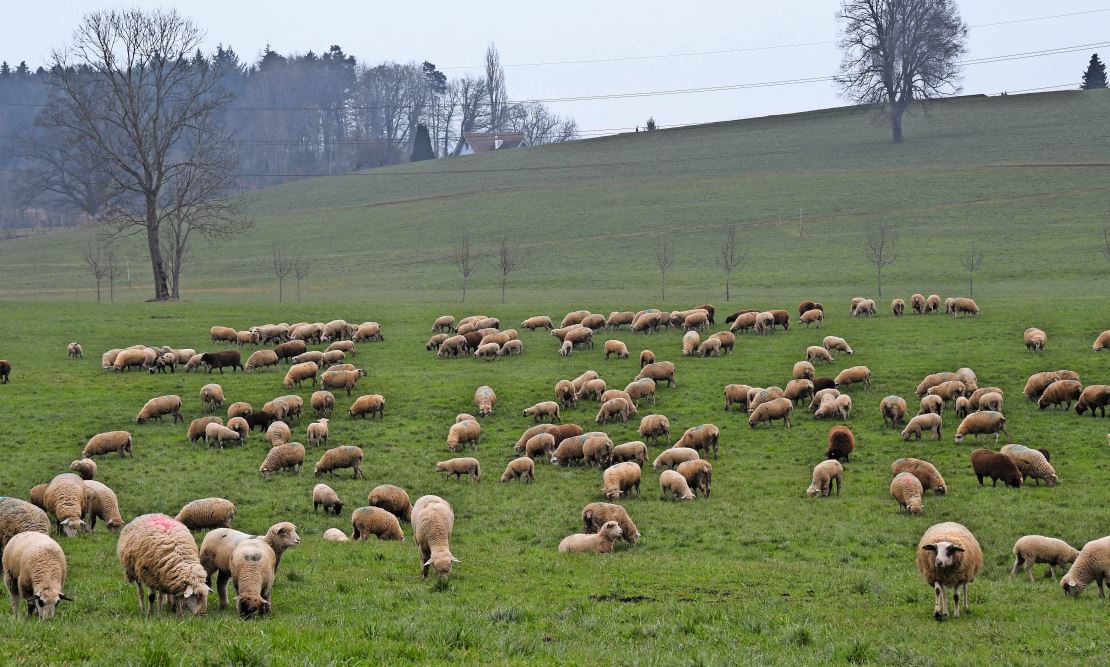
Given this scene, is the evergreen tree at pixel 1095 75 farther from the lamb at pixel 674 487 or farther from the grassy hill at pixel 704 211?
the lamb at pixel 674 487

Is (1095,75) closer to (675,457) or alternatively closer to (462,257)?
(462,257)

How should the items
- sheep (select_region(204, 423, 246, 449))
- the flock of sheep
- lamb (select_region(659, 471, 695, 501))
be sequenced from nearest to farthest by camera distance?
the flock of sheep
lamb (select_region(659, 471, 695, 501))
sheep (select_region(204, 423, 246, 449))

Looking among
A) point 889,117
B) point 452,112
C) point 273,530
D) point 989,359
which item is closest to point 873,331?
point 989,359

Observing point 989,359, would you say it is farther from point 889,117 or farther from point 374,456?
point 889,117

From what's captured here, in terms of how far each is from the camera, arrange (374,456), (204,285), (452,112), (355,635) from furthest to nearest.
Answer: (452,112) < (204,285) < (374,456) < (355,635)

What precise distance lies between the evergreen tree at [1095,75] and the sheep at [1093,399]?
125 metres

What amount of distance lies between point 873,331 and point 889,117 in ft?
255

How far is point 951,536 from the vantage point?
40.7 feet

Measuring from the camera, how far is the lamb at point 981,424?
23.5m

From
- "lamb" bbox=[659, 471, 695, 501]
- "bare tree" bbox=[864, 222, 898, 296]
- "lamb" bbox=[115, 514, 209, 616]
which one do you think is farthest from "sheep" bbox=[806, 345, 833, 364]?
"bare tree" bbox=[864, 222, 898, 296]

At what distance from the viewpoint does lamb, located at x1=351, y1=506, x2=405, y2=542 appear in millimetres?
16703

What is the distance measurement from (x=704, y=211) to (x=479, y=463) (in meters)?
70.0

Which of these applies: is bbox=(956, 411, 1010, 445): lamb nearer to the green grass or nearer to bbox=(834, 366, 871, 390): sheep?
the green grass

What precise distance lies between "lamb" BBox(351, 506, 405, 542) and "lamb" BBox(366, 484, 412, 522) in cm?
100
